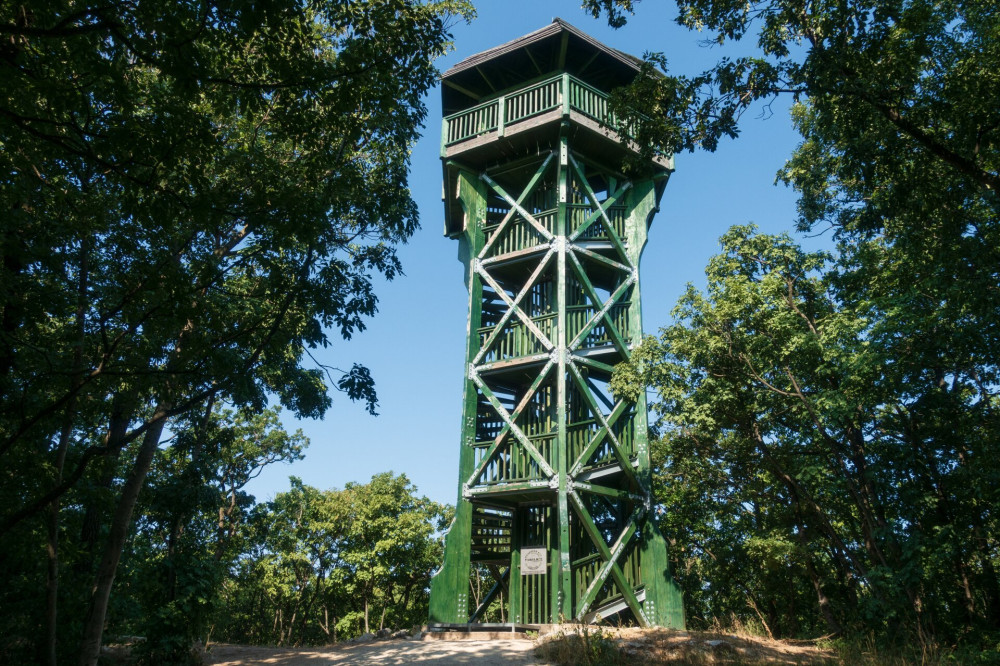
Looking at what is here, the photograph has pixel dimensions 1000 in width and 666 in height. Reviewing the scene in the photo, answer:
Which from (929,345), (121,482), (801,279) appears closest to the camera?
(929,345)

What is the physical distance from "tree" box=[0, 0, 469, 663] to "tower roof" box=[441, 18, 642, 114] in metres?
9.53

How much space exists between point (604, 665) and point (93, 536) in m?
9.33

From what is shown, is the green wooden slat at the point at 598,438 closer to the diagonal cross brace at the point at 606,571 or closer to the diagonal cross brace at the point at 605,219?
the diagonal cross brace at the point at 606,571

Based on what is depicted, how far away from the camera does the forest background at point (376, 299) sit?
19.0 ft

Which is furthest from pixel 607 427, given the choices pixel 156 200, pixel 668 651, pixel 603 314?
pixel 156 200


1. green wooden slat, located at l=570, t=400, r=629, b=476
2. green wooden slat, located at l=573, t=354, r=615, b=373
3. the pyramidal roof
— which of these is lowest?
green wooden slat, located at l=570, t=400, r=629, b=476

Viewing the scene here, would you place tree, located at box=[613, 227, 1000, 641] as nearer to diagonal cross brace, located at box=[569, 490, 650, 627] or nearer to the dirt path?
diagonal cross brace, located at box=[569, 490, 650, 627]

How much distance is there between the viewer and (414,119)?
332 inches

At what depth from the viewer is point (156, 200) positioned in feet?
18.0

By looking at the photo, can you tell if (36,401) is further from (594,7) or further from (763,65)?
(763,65)

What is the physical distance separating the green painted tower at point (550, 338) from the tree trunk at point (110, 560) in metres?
6.75

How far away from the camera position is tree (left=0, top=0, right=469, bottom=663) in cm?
501

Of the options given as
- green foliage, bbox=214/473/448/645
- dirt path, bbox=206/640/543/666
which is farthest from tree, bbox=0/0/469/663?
green foliage, bbox=214/473/448/645

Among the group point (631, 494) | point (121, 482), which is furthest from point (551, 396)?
point (121, 482)
